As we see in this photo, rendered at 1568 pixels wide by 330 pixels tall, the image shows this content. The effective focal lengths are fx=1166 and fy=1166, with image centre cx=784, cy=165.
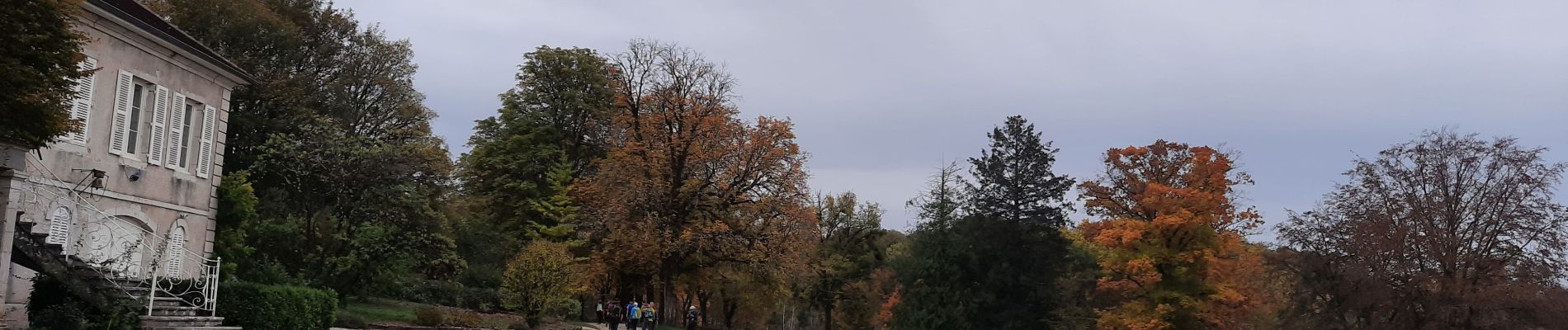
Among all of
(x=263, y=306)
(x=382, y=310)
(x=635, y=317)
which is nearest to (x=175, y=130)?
(x=263, y=306)

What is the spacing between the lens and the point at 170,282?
19.7 m

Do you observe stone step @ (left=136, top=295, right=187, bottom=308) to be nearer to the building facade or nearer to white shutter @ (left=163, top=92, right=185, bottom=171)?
the building facade

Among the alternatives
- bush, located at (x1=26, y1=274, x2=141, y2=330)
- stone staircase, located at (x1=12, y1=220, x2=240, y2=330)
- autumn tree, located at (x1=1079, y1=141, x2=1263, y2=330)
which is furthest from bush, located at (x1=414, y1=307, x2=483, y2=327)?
autumn tree, located at (x1=1079, y1=141, x2=1263, y2=330)

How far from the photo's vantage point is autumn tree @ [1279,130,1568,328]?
29.4 m

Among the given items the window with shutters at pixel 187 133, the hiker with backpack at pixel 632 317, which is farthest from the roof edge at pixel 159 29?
the hiker with backpack at pixel 632 317

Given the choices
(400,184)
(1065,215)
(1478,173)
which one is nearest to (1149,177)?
(1065,215)

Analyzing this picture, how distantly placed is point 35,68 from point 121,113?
250 inches

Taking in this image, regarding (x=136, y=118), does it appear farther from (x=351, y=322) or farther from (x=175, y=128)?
(x=351, y=322)

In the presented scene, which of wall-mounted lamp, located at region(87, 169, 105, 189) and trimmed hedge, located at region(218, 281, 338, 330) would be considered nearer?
wall-mounted lamp, located at region(87, 169, 105, 189)

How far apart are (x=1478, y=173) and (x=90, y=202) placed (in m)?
33.9

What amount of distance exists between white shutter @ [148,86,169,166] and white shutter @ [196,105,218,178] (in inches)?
57.2

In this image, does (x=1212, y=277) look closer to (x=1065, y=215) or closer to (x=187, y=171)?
(x=1065, y=215)

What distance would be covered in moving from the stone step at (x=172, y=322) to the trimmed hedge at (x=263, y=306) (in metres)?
0.79

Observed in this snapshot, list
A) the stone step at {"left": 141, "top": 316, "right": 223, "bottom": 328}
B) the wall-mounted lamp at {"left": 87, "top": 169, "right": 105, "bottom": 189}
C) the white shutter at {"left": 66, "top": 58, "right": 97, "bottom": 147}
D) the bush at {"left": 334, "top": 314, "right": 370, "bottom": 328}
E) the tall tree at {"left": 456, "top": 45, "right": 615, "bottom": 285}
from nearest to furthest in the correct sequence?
the stone step at {"left": 141, "top": 316, "right": 223, "bottom": 328} → the white shutter at {"left": 66, "top": 58, "right": 97, "bottom": 147} → the wall-mounted lamp at {"left": 87, "top": 169, "right": 105, "bottom": 189} → the bush at {"left": 334, "top": 314, "right": 370, "bottom": 328} → the tall tree at {"left": 456, "top": 45, "right": 615, "bottom": 285}
